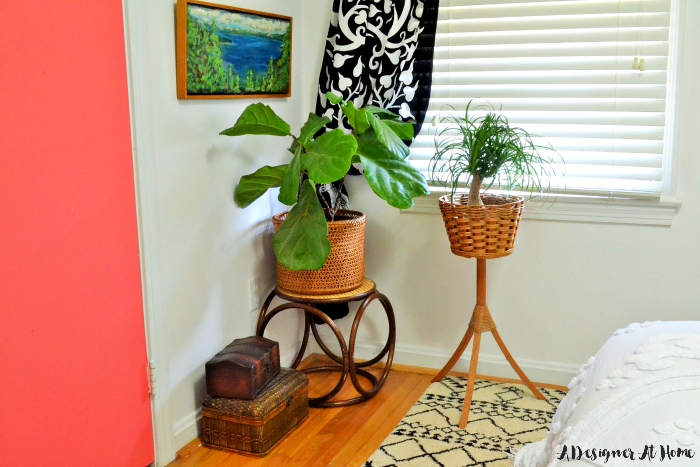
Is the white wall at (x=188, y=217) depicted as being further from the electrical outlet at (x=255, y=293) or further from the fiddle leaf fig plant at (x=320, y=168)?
the fiddle leaf fig plant at (x=320, y=168)

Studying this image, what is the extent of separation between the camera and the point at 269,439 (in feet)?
8.46

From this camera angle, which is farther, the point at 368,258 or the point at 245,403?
the point at 368,258

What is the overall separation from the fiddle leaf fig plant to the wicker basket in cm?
16

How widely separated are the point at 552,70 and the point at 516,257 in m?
0.77

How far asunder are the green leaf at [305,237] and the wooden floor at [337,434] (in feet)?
2.08

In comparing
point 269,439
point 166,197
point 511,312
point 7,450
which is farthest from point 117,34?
point 511,312

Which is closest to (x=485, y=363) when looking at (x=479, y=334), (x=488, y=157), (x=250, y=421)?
(x=479, y=334)

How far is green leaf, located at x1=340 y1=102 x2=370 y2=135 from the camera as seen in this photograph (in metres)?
2.61

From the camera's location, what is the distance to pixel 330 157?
247 centimetres

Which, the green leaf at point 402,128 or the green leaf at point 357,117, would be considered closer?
the green leaf at point 357,117

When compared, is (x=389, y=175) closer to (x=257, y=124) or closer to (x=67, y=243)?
(x=257, y=124)

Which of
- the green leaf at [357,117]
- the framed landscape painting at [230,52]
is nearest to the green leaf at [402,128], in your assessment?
the green leaf at [357,117]

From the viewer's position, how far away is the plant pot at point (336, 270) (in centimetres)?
278

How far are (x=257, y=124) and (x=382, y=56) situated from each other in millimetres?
686
